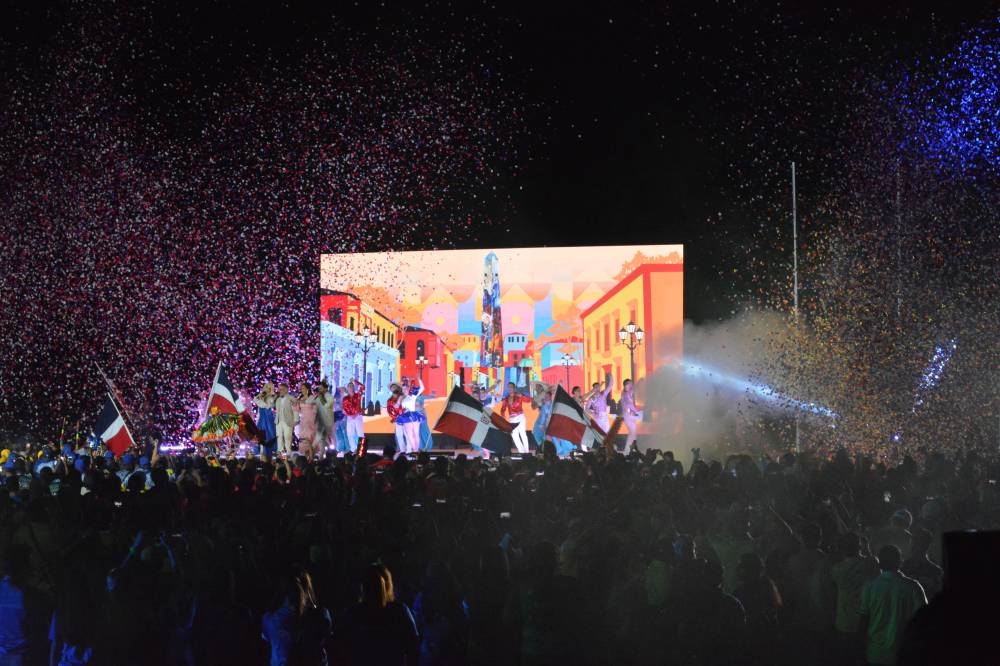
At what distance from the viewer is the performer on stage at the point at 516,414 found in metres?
24.9

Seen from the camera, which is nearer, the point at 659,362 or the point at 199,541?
the point at 199,541

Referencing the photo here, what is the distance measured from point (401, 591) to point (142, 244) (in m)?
23.4

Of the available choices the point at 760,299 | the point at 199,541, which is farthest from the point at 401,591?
the point at 760,299

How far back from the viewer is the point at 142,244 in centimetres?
2878

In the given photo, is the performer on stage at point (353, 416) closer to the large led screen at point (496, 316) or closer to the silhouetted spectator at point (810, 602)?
the large led screen at point (496, 316)

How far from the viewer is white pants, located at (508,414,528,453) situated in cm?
2477

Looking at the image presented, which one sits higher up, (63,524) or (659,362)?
(659,362)

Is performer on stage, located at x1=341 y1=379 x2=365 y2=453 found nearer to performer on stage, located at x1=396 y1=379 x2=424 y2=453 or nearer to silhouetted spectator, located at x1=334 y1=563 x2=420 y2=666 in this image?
performer on stage, located at x1=396 y1=379 x2=424 y2=453

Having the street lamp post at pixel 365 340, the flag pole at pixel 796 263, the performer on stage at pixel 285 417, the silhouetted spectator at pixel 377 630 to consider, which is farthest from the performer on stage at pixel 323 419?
the silhouetted spectator at pixel 377 630

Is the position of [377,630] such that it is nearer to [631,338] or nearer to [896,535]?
[896,535]

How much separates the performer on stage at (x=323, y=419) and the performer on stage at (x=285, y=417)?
3.54 feet

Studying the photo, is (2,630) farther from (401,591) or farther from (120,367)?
(120,367)

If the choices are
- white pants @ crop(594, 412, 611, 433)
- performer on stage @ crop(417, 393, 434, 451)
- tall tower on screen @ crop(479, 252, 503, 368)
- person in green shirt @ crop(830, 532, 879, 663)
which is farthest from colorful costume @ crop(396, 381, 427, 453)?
person in green shirt @ crop(830, 532, 879, 663)

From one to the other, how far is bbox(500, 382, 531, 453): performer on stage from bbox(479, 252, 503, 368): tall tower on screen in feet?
5.77
